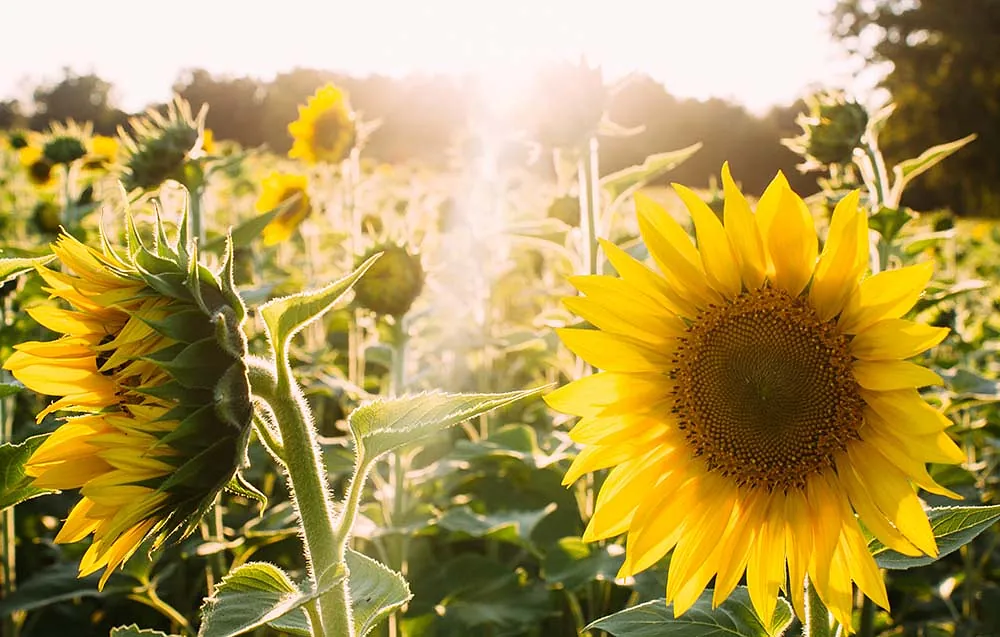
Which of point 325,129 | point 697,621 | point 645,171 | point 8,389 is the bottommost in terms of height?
point 697,621

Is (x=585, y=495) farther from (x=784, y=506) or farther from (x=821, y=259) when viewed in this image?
(x=821, y=259)

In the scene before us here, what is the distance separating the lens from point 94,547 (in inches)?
41.8

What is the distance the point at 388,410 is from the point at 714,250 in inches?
19.0

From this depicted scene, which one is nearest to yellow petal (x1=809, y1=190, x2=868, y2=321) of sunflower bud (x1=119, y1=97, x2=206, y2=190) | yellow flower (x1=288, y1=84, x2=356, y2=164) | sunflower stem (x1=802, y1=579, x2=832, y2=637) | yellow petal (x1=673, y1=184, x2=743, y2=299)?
yellow petal (x1=673, y1=184, x2=743, y2=299)

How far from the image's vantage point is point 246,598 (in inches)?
41.6

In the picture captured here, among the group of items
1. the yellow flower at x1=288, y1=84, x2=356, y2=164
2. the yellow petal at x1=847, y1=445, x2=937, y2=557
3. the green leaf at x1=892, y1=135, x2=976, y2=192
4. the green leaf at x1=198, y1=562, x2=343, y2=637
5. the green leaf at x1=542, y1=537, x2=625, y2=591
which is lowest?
the green leaf at x1=542, y1=537, x2=625, y2=591

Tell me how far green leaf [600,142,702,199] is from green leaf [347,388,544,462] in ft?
3.30

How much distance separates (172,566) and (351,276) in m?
1.75

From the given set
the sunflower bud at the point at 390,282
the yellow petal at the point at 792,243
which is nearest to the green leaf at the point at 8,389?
the yellow petal at the point at 792,243

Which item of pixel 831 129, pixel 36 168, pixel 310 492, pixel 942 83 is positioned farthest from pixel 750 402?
pixel 942 83

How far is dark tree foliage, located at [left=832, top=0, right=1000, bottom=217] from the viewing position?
75.2 feet

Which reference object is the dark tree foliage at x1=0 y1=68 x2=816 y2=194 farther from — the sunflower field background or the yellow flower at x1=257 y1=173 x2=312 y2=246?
the sunflower field background

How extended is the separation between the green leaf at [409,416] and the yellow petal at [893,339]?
447 mm

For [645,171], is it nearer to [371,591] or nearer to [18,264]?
[371,591]
